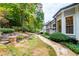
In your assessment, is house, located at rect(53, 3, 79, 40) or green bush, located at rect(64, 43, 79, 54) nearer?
green bush, located at rect(64, 43, 79, 54)

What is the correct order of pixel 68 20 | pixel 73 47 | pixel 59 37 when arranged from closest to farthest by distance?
pixel 73 47 < pixel 59 37 < pixel 68 20

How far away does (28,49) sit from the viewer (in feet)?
13.2

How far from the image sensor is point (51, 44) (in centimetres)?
412

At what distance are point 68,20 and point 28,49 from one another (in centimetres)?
126

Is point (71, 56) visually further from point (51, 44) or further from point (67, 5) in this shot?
point (67, 5)

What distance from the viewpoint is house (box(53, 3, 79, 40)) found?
4.15 metres

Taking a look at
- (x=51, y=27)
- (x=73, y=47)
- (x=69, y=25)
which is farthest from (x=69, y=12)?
(x=73, y=47)

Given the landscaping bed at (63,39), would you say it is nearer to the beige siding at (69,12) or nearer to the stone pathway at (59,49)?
the stone pathway at (59,49)

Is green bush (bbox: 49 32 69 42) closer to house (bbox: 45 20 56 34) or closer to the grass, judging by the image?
house (bbox: 45 20 56 34)

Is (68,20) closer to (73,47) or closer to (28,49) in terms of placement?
(73,47)

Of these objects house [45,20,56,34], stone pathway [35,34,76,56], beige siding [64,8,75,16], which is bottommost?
stone pathway [35,34,76,56]

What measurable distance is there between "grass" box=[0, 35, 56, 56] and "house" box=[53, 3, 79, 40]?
0.57 metres

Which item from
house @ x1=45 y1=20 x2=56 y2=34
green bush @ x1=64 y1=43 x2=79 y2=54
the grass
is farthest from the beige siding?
the grass

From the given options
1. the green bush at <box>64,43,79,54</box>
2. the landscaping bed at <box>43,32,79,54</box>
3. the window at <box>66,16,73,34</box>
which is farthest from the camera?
the window at <box>66,16,73,34</box>
